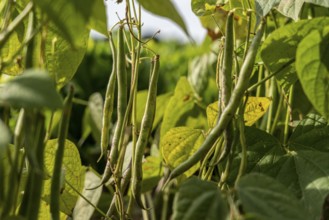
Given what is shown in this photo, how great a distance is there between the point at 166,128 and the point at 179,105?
142 mm

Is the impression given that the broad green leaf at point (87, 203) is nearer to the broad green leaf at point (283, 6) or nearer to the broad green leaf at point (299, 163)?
the broad green leaf at point (299, 163)

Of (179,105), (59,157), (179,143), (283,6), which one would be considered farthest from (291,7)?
(179,105)

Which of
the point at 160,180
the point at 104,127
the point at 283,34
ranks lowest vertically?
the point at 160,180

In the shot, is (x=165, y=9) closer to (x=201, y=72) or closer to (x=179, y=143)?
(x=179, y=143)

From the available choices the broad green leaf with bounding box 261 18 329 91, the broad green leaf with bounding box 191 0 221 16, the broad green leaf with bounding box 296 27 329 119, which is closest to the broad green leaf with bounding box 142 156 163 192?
the broad green leaf with bounding box 191 0 221 16

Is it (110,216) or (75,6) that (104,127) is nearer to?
(110,216)

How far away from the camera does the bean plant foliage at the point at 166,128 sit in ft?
2.34

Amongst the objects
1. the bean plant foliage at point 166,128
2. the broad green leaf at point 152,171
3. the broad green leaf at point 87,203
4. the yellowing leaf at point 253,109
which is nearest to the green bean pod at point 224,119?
the bean plant foliage at point 166,128

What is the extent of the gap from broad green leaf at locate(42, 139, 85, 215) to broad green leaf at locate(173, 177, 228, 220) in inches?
14.1

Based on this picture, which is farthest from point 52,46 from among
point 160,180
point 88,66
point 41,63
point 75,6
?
point 88,66

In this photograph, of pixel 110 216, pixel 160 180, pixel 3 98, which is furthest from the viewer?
pixel 160 180

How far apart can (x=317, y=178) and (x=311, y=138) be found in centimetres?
18

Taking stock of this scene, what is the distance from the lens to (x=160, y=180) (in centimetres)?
147

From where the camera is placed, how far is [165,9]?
733 millimetres
